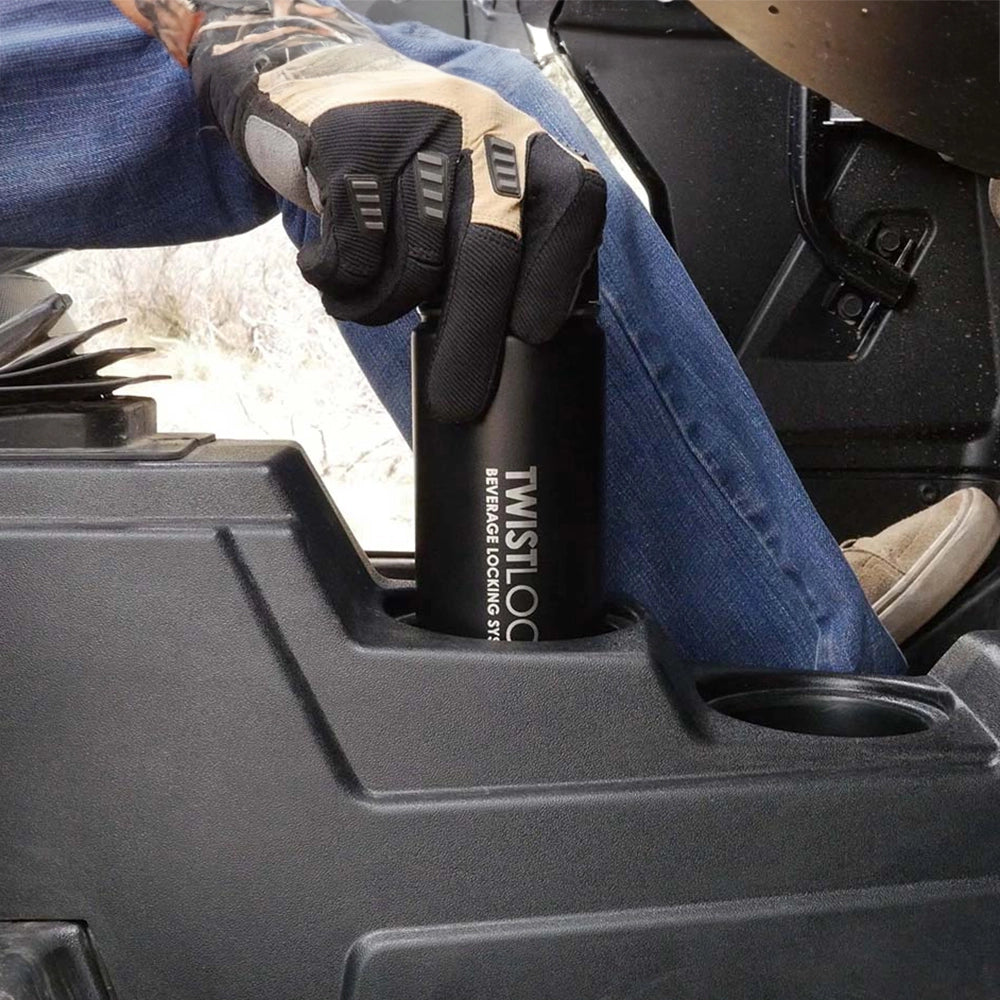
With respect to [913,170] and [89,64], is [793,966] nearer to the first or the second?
[89,64]

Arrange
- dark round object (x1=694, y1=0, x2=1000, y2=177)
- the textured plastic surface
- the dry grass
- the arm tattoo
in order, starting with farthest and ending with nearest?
the dry grass
the textured plastic surface
the arm tattoo
dark round object (x1=694, y1=0, x2=1000, y2=177)

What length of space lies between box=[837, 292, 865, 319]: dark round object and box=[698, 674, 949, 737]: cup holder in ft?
2.09

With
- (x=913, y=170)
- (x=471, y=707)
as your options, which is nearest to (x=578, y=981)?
(x=471, y=707)

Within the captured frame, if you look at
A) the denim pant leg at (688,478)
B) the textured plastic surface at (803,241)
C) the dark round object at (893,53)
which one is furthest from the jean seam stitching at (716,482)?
the textured plastic surface at (803,241)

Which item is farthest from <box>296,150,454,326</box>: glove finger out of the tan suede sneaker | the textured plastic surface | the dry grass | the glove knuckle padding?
the dry grass

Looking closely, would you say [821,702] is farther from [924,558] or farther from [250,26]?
[250,26]

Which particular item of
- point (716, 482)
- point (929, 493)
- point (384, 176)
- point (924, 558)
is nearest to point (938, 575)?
point (924, 558)

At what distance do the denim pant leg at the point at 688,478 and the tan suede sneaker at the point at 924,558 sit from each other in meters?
0.23

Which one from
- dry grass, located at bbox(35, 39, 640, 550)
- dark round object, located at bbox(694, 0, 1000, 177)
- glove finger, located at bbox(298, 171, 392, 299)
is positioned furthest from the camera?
dry grass, located at bbox(35, 39, 640, 550)

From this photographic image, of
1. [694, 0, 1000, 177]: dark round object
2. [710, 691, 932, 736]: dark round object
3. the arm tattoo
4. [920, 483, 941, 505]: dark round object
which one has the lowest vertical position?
[920, 483, 941, 505]: dark round object

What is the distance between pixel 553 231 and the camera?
24.2 inches

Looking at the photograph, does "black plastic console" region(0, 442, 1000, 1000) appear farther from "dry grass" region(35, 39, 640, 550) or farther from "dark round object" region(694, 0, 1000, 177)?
"dry grass" region(35, 39, 640, 550)

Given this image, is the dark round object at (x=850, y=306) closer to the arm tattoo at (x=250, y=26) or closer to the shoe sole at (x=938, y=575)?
the shoe sole at (x=938, y=575)

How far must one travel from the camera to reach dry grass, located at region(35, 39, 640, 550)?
2930mm
